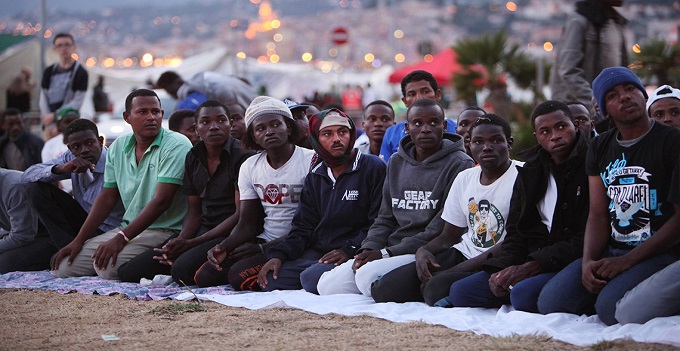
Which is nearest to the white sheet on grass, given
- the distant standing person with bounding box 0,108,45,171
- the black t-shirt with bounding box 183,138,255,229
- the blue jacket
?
the blue jacket

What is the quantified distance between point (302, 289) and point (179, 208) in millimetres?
1833

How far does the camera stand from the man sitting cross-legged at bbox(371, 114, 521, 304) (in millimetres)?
6258

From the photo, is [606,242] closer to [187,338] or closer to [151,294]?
[187,338]

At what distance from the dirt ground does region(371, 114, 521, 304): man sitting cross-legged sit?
589mm

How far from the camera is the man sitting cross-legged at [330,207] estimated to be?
7379mm

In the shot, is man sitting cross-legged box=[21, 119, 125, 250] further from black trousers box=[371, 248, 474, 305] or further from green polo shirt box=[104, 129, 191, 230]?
black trousers box=[371, 248, 474, 305]

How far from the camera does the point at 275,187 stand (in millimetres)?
7785

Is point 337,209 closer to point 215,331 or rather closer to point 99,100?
point 215,331

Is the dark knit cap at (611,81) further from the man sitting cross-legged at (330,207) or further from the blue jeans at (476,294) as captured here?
the man sitting cross-legged at (330,207)

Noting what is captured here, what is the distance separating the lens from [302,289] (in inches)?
294

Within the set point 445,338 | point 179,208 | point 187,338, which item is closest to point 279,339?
point 187,338

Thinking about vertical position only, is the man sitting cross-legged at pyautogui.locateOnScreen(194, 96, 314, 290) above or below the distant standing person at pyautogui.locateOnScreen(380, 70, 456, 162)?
below

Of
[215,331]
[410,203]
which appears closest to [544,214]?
[410,203]

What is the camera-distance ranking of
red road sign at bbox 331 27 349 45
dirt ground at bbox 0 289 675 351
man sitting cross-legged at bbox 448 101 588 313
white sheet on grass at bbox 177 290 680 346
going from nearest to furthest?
1. white sheet on grass at bbox 177 290 680 346
2. dirt ground at bbox 0 289 675 351
3. man sitting cross-legged at bbox 448 101 588 313
4. red road sign at bbox 331 27 349 45
